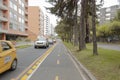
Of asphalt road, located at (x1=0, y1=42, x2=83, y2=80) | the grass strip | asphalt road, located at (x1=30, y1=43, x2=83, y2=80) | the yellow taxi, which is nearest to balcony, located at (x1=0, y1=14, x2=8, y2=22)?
asphalt road, located at (x1=0, y1=42, x2=83, y2=80)

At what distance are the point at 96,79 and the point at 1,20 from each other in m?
65.7

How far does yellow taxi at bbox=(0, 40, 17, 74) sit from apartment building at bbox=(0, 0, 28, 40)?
58.5 meters

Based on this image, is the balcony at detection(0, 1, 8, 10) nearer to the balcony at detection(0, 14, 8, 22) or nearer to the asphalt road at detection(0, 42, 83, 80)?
the balcony at detection(0, 14, 8, 22)

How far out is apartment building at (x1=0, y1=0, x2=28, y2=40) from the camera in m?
75.3

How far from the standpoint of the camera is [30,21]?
163 m

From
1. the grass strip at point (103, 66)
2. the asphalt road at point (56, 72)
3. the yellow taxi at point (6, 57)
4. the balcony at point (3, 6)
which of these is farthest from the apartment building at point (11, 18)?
the yellow taxi at point (6, 57)

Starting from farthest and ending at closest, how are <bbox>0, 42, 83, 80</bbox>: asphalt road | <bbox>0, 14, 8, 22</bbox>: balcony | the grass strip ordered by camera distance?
<bbox>0, 14, 8, 22</bbox>: balcony
<bbox>0, 42, 83, 80</bbox>: asphalt road
the grass strip

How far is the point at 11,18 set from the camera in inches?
3270

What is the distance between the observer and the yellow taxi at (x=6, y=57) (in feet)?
37.8

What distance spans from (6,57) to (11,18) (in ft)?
238

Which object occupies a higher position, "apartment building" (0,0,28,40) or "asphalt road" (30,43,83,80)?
"apartment building" (0,0,28,40)

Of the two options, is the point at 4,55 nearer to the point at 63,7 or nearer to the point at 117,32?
the point at 63,7

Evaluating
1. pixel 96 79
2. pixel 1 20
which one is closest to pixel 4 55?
pixel 96 79

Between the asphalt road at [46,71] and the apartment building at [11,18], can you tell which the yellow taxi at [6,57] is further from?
the apartment building at [11,18]
